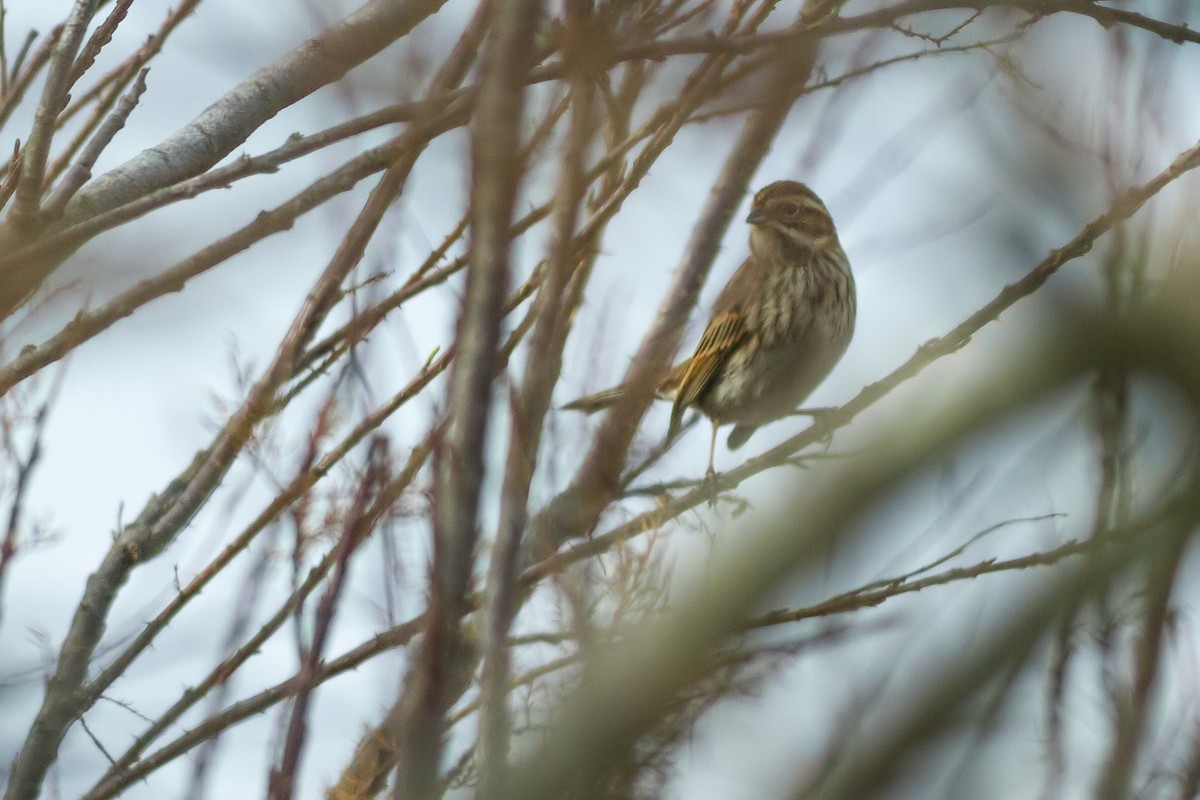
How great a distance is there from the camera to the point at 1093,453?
2.38 m

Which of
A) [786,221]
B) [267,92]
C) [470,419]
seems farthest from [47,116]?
[786,221]

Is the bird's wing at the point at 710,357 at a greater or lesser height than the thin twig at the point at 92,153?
greater

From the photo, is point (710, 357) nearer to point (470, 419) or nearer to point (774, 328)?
point (774, 328)

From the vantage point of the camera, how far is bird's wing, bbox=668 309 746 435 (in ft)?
24.8

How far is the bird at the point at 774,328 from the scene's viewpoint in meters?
7.39

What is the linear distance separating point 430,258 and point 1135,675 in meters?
2.51

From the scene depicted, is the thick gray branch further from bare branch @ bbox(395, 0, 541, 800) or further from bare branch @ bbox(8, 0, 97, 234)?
bare branch @ bbox(395, 0, 541, 800)

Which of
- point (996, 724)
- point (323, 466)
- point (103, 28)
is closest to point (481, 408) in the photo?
point (996, 724)

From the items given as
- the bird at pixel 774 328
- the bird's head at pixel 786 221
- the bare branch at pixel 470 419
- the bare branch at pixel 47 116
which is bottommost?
the bare branch at pixel 470 419

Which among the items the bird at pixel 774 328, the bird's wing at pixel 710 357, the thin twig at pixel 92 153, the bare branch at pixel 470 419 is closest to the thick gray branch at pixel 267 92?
the thin twig at pixel 92 153

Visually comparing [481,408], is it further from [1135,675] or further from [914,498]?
[1135,675]

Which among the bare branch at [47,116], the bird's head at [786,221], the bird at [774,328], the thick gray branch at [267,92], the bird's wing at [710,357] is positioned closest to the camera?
Result: the bare branch at [47,116]

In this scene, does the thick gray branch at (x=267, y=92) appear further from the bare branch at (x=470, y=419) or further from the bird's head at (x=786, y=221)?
A: the bird's head at (x=786, y=221)

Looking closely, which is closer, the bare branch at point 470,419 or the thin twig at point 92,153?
the bare branch at point 470,419
